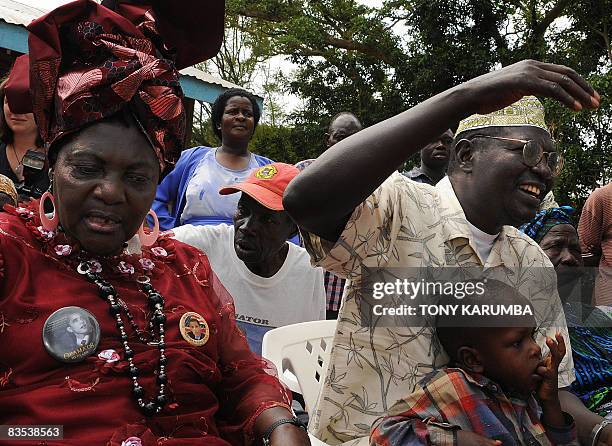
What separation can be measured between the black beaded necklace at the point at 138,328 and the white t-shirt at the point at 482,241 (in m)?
1.11

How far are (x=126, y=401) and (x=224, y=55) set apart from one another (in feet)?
69.5

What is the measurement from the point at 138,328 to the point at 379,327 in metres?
0.75

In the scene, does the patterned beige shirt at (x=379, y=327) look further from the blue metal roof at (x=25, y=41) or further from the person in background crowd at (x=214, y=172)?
the blue metal roof at (x=25, y=41)

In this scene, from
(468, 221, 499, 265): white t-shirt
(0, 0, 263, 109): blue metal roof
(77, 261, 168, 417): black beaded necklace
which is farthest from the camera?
(0, 0, 263, 109): blue metal roof

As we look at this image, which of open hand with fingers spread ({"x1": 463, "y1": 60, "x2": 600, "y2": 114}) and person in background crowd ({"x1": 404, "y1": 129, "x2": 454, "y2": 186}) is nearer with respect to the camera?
open hand with fingers spread ({"x1": 463, "y1": 60, "x2": 600, "y2": 114})

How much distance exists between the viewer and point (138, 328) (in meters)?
1.75

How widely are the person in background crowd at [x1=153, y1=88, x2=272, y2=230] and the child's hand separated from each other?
7.71 feet

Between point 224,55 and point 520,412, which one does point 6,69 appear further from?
point 224,55

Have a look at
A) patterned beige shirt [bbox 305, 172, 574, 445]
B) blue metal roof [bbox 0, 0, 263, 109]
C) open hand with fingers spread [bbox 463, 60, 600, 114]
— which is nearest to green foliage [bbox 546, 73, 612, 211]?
blue metal roof [bbox 0, 0, 263, 109]

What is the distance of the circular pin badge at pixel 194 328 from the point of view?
5.99ft

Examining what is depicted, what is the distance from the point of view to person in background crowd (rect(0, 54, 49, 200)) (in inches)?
76.5

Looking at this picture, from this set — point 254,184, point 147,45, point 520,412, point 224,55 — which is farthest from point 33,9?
point 224,55

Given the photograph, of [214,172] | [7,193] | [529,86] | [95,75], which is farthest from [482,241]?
[214,172]

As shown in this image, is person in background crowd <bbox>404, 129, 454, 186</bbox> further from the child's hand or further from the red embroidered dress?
the red embroidered dress
